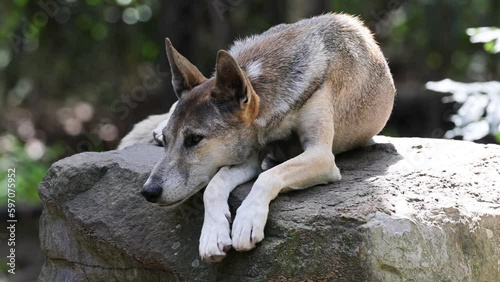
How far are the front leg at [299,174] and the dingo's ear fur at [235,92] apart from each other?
47 centimetres

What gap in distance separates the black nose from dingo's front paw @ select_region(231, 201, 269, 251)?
0.61m

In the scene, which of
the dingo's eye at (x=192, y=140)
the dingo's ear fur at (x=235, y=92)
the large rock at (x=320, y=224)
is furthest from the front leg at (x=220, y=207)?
the dingo's ear fur at (x=235, y=92)

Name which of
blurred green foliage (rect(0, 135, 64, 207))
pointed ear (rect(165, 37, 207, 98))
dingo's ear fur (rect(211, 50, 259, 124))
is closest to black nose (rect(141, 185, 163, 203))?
dingo's ear fur (rect(211, 50, 259, 124))

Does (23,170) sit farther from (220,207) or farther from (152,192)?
(220,207)

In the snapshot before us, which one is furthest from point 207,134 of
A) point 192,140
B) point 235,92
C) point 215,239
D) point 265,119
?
point 215,239

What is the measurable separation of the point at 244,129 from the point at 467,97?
2807 millimetres

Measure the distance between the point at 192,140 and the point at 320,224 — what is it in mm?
1178

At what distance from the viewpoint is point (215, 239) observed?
5102 mm

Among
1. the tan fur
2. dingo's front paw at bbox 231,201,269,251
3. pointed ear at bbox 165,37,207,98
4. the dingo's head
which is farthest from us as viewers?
pointed ear at bbox 165,37,207,98

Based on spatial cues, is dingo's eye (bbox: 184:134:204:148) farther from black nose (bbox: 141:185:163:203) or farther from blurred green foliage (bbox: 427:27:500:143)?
blurred green foliage (bbox: 427:27:500:143)

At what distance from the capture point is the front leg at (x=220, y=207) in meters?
5.07

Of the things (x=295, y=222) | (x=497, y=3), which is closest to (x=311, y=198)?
(x=295, y=222)

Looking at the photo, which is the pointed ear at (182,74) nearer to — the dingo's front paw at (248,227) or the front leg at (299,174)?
the front leg at (299,174)

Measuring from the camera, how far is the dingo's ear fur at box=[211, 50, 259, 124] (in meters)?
5.55
